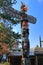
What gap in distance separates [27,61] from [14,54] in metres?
8.20

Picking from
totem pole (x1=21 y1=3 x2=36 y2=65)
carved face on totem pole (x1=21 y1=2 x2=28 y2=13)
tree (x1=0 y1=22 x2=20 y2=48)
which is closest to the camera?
totem pole (x1=21 y1=3 x2=36 y2=65)

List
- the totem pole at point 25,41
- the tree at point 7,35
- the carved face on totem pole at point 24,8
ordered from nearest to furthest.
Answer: the totem pole at point 25,41 < the carved face on totem pole at point 24,8 < the tree at point 7,35

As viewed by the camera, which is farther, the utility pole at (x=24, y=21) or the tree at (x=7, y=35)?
the tree at (x=7, y=35)

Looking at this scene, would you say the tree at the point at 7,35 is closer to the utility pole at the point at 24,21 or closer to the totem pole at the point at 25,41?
the utility pole at the point at 24,21

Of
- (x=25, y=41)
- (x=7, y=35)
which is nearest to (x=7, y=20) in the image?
(x=7, y=35)

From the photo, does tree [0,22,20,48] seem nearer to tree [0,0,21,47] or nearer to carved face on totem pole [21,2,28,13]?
tree [0,0,21,47]

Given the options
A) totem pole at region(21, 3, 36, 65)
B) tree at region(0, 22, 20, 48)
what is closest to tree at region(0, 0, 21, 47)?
tree at region(0, 22, 20, 48)

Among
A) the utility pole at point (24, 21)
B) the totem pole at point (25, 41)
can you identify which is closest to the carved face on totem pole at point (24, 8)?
the utility pole at point (24, 21)

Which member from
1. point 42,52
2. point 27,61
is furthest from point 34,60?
point 27,61

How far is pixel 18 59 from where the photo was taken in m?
38.0

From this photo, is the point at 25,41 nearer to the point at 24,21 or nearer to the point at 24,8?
the point at 24,21

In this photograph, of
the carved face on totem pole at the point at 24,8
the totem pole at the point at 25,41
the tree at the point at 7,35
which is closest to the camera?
the totem pole at the point at 25,41

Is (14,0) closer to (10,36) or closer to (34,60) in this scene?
(10,36)

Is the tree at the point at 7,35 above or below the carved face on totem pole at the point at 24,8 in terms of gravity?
below
